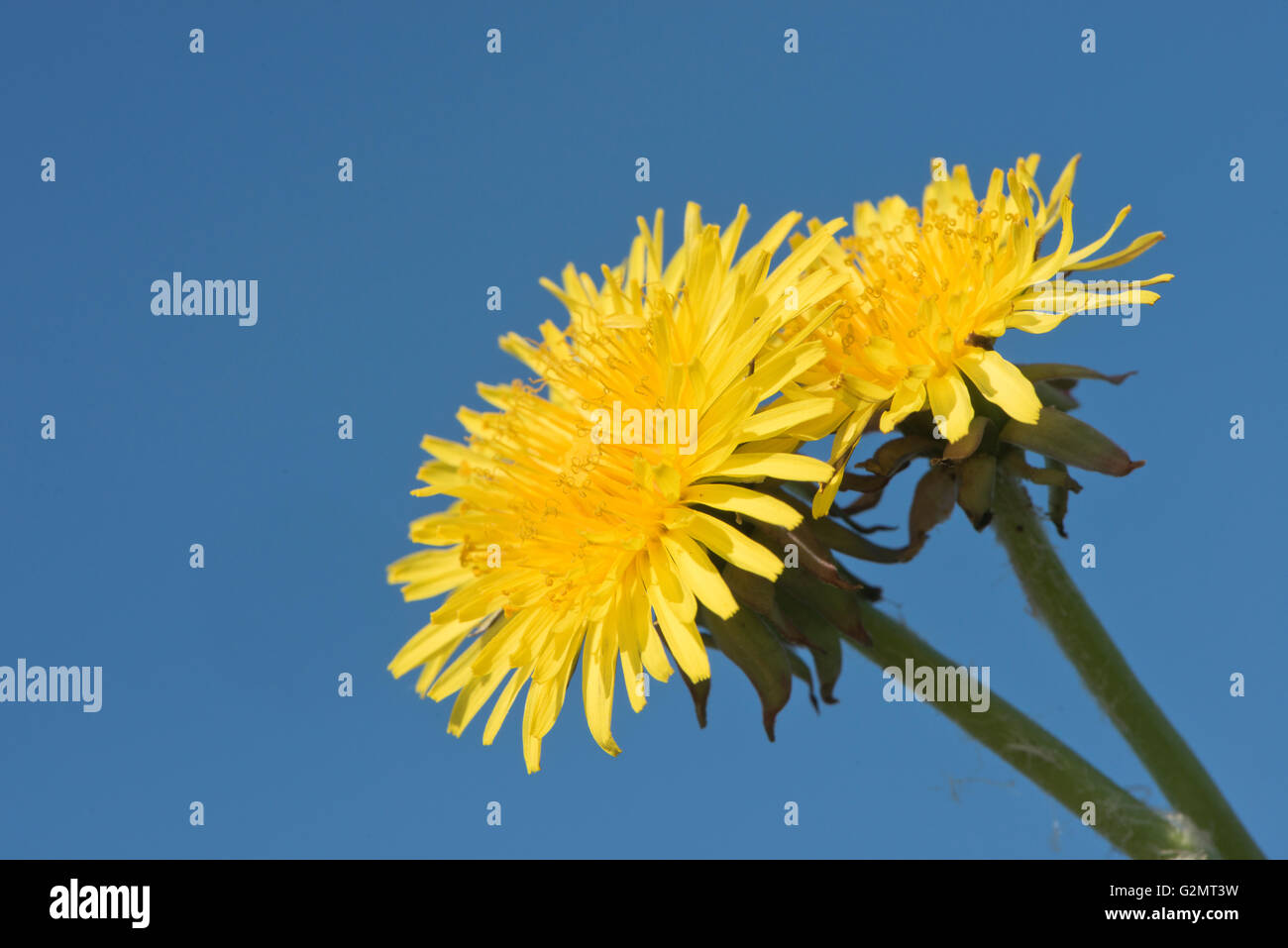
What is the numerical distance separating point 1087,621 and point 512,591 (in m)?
2.02

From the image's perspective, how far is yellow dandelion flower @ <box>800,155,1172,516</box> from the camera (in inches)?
127

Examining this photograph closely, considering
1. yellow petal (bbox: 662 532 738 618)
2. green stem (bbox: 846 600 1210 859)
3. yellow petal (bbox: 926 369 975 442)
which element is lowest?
green stem (bbox: 846 600 1210 859)

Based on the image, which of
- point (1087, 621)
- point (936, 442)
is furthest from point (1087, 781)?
point (936, 442)

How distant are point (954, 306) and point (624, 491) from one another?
1216 mm

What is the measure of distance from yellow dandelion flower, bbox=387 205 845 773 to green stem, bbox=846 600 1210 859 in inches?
29.4

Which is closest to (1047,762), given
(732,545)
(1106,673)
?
(1106,673)

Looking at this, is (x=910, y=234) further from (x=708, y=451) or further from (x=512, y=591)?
(x=512, y=591)

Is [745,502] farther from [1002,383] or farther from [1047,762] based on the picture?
[1047,762]

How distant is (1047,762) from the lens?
3.51m

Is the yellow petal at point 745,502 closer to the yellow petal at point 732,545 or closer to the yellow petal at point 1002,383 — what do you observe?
the yellow petal at point 732,545

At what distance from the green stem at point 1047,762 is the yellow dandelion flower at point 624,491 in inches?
29.4

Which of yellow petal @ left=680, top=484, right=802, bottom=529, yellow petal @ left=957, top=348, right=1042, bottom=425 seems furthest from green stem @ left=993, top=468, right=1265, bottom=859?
yellow petal @ left=680, top=484, right=802, bottom=529

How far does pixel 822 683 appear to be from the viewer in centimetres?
359

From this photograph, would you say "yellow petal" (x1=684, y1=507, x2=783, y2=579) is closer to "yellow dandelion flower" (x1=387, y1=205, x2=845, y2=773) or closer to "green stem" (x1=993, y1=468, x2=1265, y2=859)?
"yellow dandelion flower" (x1=387, y1=205, x2=845, y2=773)
